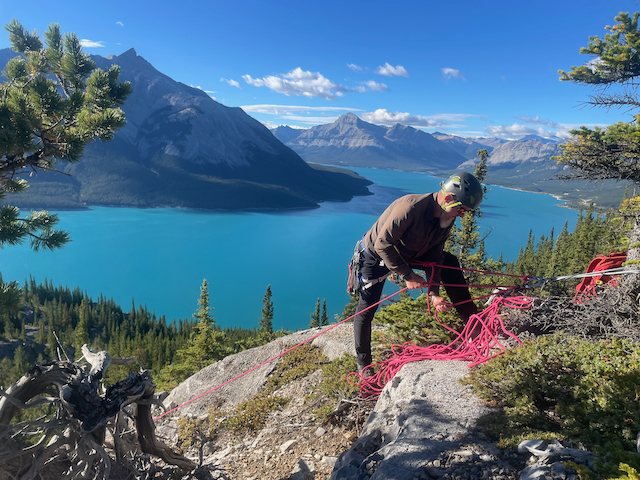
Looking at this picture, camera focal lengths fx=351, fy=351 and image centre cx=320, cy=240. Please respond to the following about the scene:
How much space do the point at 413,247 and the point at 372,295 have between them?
815 mm

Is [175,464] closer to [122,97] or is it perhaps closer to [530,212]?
[122,97]

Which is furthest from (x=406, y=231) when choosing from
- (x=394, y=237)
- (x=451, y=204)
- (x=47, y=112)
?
(x=47, y=112)

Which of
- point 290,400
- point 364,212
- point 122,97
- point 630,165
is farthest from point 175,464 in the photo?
point 364,212

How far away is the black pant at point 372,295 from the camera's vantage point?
441 cm

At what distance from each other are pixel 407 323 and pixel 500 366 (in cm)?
226

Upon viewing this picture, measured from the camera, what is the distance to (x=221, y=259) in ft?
343

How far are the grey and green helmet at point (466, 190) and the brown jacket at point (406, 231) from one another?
26 centimetres

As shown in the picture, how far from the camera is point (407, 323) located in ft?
18.0

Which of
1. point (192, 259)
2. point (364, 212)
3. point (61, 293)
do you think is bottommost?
point (61, 293)

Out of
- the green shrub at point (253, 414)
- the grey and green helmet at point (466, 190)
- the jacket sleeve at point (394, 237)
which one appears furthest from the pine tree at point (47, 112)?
the grey and green helmet at point (466, 190)

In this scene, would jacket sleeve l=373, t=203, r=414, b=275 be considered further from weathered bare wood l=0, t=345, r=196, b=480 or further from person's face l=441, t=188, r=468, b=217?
weathered bare wood l=0, t=345, r=196, b=480

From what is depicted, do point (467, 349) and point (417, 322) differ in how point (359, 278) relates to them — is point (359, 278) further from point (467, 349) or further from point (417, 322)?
point (467, 349)

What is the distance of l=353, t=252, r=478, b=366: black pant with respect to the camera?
14.5 ft

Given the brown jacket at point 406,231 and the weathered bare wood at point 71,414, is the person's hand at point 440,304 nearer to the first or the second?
the brown jacket at point 406,231
